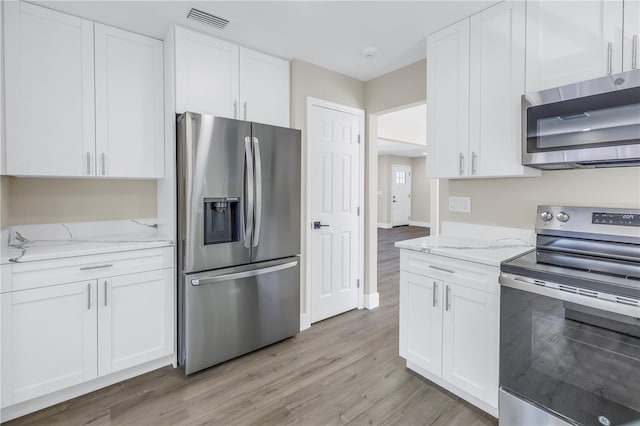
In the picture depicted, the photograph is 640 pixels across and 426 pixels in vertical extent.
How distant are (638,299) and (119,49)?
10.9 ft

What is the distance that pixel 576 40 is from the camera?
1.75 m

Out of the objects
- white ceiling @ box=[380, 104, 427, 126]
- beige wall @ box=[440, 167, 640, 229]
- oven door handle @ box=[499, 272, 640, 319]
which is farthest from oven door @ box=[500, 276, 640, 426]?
white ceiling @ box=[380, 104, 427, 126]

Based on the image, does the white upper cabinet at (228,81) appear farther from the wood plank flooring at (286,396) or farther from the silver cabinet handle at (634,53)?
the silver cabinet handle at (634,53)

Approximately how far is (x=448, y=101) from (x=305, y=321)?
2.25 meters

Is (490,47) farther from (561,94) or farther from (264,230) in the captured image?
(264,230)

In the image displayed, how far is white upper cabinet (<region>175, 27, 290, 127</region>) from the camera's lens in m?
2.40

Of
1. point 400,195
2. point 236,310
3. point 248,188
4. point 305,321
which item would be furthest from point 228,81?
point 400,195

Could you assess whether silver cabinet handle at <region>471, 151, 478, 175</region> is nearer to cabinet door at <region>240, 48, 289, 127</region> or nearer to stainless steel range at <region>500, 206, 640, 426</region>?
stainless steel range at <region>500, 206, 640, 426</region>

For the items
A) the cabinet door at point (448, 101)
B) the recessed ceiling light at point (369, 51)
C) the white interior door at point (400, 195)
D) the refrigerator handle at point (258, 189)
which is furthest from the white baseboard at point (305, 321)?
the white interior door at point (400, 195)

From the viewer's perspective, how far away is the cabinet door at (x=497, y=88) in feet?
6.51

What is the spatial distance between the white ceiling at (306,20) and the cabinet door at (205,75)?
0.10 meters

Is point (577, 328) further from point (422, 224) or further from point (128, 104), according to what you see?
point (422, 224)

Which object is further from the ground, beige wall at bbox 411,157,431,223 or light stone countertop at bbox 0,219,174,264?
beige wall at bbox 411,157,431,223

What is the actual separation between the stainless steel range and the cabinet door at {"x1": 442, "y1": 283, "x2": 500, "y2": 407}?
116 millimetres
